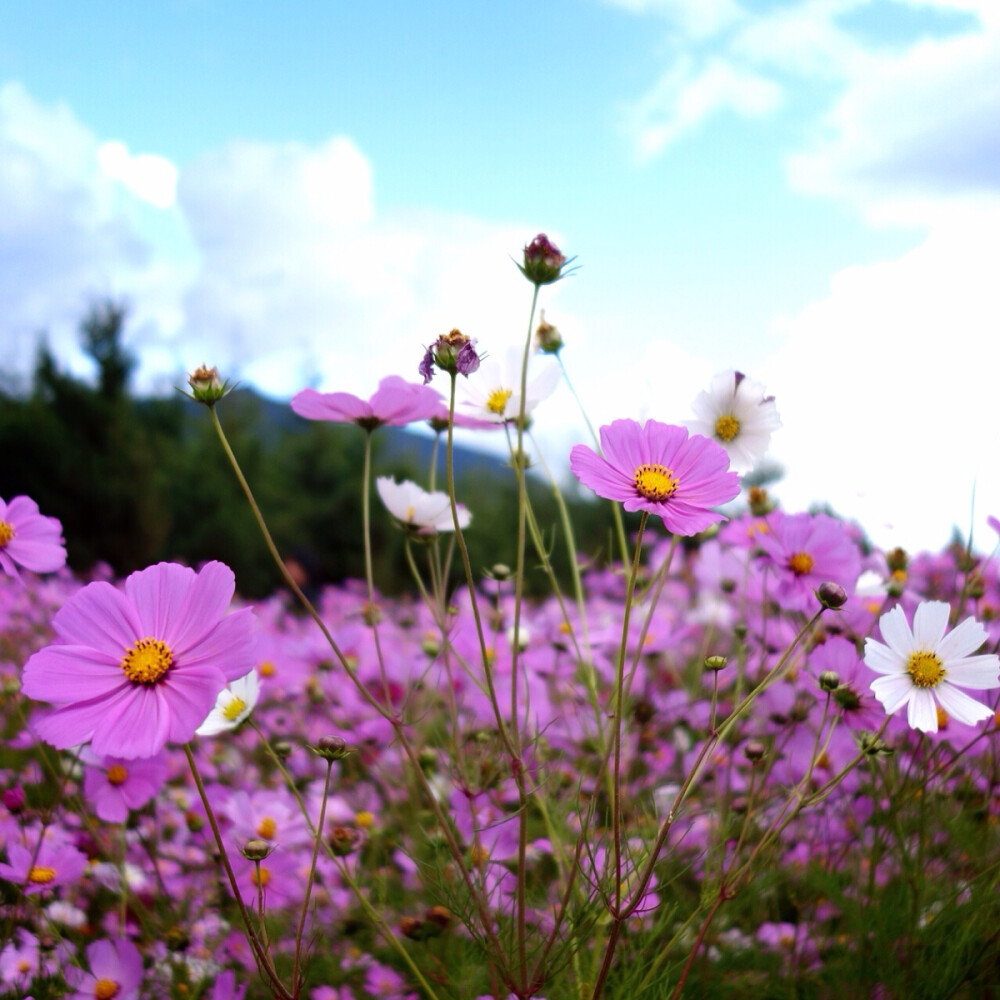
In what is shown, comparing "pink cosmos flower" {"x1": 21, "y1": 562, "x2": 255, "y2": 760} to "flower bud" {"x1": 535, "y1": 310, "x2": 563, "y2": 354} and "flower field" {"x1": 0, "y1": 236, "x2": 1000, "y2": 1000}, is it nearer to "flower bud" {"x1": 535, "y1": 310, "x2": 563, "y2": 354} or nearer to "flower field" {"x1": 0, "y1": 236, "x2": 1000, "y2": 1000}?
"flower field" {"x1": 0, "y1": 236, "x2": 1000, "y2": 1000}

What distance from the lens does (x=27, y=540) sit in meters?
0.82

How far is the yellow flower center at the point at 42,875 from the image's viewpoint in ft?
2.74

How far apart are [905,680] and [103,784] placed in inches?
30.3

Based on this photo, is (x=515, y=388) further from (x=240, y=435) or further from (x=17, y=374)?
(x=17, y=374)

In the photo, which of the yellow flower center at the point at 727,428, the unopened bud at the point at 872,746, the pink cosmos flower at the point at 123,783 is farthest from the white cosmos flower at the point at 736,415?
the pink cosmos flower at the point at 123,783

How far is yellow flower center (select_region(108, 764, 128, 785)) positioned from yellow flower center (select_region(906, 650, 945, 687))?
0.75 meters

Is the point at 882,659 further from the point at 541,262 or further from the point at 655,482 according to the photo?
the point at 541,262

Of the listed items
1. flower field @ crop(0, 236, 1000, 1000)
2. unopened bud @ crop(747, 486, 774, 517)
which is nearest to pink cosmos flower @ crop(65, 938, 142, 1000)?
flower field @ crop(0, 236, 1000, 1000)

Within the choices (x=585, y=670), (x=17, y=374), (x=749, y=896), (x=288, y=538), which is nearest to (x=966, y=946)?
(x=749, y=896)

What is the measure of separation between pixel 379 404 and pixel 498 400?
0.42 feet

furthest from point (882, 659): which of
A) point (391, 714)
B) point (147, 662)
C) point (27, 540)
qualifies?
point (27, 540)

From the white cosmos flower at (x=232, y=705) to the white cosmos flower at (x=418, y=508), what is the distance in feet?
0.62

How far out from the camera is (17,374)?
8.50 metres

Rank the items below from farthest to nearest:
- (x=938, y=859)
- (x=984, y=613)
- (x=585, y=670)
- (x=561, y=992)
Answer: (x=984, y=613) → (x=938, y=859) → (x=585, y=670) → (x=561, y=992)
